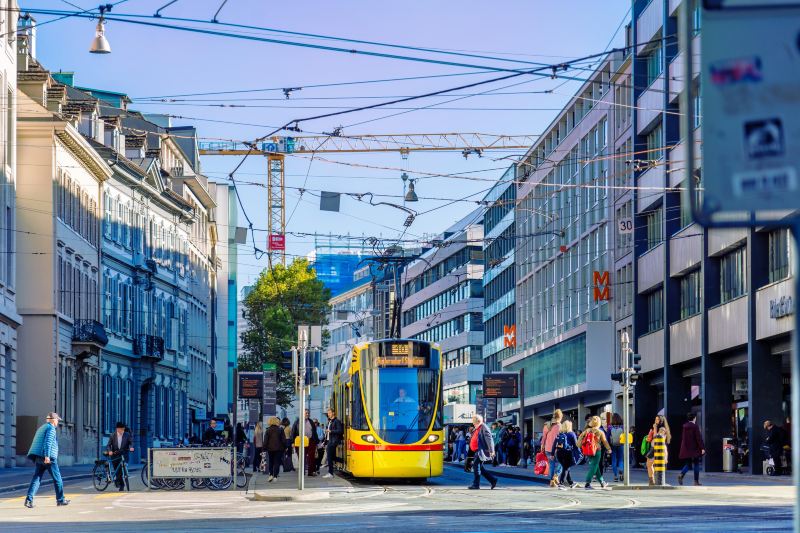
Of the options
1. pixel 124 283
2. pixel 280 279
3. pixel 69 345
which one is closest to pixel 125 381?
pixel 124 283

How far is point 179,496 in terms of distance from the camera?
30219 millimetres

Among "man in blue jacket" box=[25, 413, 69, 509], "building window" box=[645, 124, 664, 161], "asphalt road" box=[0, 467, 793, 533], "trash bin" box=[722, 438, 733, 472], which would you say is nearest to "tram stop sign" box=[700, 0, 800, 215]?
"asphalt road" box=[0, 467, 793, 533]

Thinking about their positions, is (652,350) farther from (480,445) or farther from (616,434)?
(480,445)

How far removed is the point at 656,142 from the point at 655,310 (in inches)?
259

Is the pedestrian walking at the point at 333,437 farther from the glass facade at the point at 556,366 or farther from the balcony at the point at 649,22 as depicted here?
the glass facade at the point at 556,366

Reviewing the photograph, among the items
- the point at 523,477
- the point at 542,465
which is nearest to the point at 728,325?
the point at 523,477

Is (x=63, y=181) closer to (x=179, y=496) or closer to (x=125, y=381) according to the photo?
(x=125, y=381)

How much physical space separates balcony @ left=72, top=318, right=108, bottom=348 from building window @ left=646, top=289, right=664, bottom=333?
877 inches

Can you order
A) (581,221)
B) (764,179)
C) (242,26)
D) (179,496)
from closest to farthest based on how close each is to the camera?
(764,179) → (242,26) → (179,496) → (581,221)

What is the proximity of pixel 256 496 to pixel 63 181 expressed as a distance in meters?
31.4

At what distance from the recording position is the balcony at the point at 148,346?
236 ft

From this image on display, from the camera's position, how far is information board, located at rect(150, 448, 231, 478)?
32562mm

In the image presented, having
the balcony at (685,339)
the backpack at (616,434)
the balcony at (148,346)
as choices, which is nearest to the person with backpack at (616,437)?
the backpack at (616,434)

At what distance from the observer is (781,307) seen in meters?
38.2
